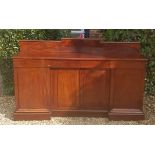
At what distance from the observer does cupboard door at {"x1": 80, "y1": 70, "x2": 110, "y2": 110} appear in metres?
5.12

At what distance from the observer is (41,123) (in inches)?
204

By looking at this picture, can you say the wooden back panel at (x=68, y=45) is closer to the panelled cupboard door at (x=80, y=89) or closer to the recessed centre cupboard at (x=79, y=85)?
the recessed centre cupboard at (x=79, y=85)

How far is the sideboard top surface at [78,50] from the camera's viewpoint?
5203mm

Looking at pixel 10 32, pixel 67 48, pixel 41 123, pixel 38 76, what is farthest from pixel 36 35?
pixel 41 123

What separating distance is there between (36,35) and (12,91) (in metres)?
1.22

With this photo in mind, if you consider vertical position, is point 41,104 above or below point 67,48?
below

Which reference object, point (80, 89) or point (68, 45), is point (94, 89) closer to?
point (80, 89)

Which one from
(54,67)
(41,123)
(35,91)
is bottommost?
(41,123)

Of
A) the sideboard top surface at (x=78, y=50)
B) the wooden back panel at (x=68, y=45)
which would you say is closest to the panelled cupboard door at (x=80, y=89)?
the sideboard top surface at (x=78, y=50)

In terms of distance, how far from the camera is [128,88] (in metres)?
5.12

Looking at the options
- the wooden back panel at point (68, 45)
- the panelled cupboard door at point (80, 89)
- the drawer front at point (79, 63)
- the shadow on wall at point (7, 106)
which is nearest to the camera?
the drawer front at point (79, 63)

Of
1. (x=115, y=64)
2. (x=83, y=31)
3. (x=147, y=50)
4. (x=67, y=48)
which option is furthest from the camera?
(x=83, y=31)

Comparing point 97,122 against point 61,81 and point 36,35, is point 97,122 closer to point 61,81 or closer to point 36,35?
point 61,81

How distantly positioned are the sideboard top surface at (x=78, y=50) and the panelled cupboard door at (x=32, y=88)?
→ 25 centimetres
